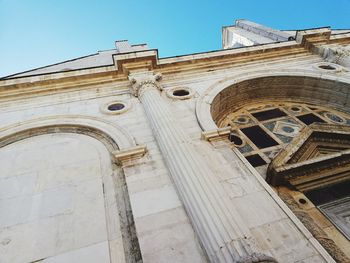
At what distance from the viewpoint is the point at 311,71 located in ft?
28.2

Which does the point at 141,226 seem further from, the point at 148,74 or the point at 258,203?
the point at 148,74

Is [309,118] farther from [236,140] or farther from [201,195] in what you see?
[201,195]

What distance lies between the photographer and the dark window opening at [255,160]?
6.23 m

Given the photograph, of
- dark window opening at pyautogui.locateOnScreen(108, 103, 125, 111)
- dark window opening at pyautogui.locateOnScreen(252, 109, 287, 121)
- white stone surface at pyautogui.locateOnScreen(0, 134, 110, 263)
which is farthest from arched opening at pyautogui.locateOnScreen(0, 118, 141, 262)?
dark window opening at pyautogui.locateOnScreen(252, 109, 287, 121)

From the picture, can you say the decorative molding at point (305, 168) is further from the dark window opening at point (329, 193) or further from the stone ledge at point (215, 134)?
the stone ledge at point (215, 134)

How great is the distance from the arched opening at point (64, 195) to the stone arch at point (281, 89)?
3.38 meters

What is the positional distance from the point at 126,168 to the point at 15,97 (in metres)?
4.70

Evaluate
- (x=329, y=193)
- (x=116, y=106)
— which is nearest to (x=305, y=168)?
(x=329, y=193)

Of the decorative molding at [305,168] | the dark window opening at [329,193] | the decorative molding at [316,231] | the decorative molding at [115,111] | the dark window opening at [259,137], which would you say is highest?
the decorative molding at [115,111]

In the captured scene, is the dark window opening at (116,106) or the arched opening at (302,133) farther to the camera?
the dark window opening at (116,106)

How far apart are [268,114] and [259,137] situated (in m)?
1.36

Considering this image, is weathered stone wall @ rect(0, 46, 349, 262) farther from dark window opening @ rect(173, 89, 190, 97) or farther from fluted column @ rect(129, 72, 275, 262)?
dark window opening @ rect(173, 89, 190, 97)


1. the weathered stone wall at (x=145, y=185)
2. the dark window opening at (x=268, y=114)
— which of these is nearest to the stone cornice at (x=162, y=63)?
the weathered stone wall at (x=145, y=185)

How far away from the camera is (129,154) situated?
537cm
